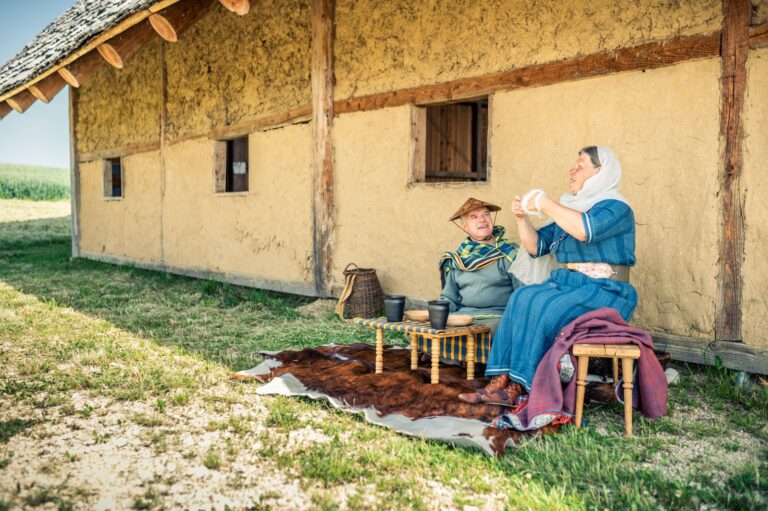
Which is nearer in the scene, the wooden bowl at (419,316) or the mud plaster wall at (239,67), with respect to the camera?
the wooden bowl at (419,316)

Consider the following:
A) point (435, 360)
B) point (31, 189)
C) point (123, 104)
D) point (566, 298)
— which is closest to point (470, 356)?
point (435, 360)

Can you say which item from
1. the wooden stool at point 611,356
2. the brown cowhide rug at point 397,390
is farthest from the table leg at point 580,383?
the brown cowhide rug at point 397,390

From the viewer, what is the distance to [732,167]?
4.29 m

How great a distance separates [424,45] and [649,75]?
237 cm

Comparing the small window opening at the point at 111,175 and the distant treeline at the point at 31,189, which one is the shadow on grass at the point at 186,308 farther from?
the distant treeline at the point at 31,189

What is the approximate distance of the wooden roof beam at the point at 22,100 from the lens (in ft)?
29.0

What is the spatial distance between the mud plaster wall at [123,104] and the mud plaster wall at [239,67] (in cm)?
64

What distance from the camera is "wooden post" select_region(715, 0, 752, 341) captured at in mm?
4227

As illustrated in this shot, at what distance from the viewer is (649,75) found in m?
4.71

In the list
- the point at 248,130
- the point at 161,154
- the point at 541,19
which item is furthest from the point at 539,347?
the point at 161,154

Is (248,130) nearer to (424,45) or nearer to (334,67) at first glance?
(334,67)

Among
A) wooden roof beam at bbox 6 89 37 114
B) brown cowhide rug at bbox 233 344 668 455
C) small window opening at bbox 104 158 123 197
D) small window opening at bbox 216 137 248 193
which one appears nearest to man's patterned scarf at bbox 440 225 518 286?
brown cowhide rug at bbox 233 344 668 455

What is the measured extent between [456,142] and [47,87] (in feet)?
18.2

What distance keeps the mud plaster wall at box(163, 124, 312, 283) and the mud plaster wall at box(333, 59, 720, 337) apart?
5.09ft
